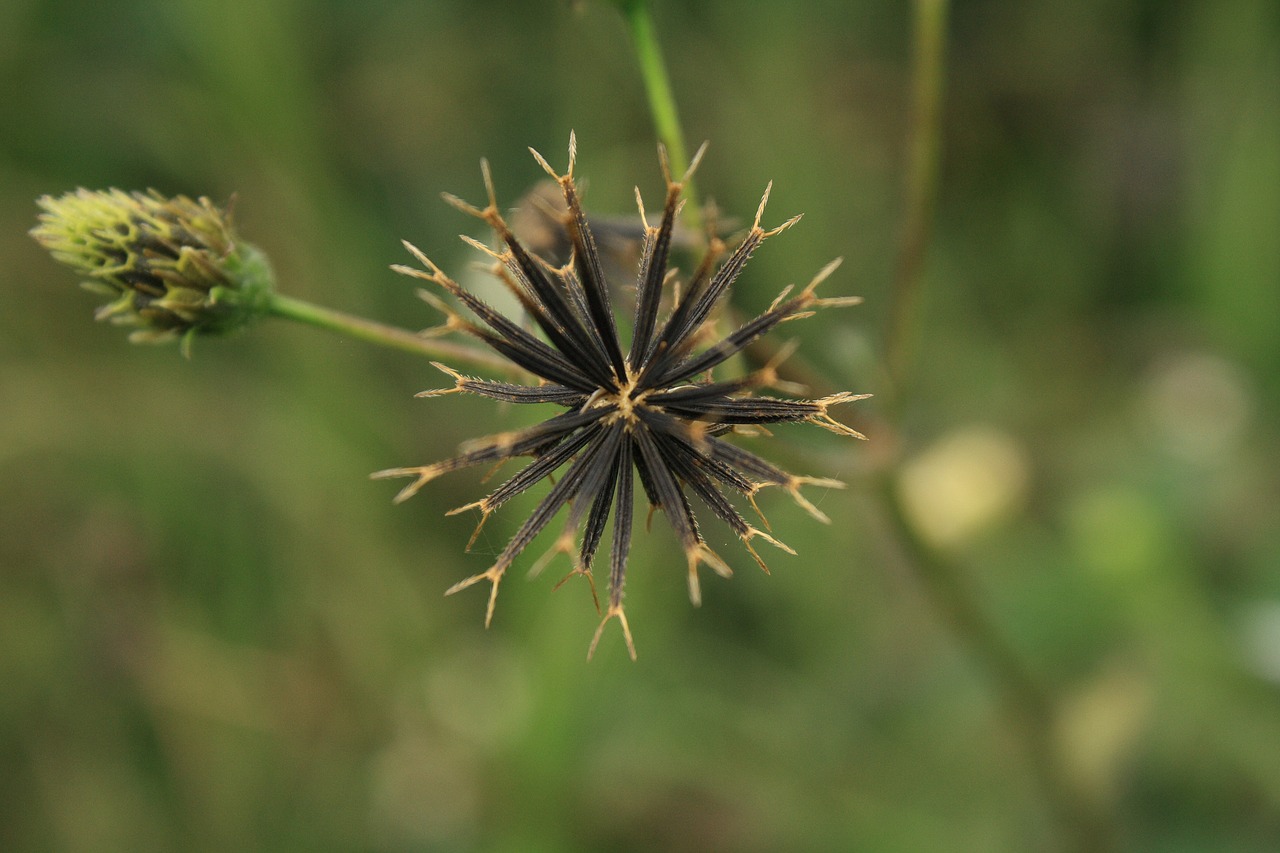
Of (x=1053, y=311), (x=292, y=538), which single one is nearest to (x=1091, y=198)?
(x=1053, y=311)

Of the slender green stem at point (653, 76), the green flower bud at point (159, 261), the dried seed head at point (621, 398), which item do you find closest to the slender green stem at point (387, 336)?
the green flower bud at point (159, 261)

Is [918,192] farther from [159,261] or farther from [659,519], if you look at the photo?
[659,519]

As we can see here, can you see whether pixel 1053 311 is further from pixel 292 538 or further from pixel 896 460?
pixel 292 538

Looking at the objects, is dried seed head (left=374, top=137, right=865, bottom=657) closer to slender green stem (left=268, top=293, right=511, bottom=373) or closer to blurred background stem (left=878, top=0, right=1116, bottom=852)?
slender green stem (left=268, top=293, right=511, bottom=373)

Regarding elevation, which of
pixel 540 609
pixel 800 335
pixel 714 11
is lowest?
pixel 540 609

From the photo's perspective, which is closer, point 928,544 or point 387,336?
point 387,336

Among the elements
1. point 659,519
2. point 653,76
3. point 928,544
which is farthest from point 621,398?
point 659,519
